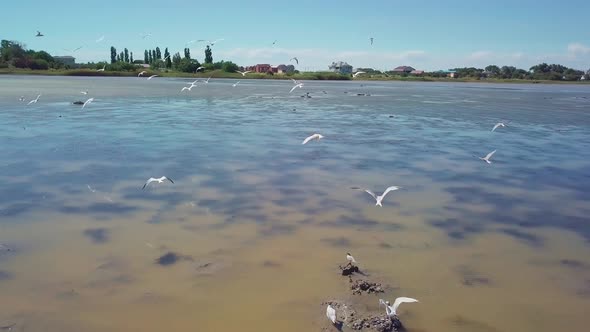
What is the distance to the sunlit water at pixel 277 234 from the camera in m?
5.44

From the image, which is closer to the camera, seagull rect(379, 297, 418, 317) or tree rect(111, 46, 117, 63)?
seagull rect(379, 297, 418, 317)

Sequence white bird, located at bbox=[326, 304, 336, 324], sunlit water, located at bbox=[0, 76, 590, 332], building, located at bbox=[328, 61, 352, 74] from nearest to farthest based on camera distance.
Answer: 1. white bird, located at bbox=[326, 304, 336, 324]
2. sunlit water, located at bbox=[0, 76, 590, 332]
3. building, located at bbox=[328, 61, 352, 74]

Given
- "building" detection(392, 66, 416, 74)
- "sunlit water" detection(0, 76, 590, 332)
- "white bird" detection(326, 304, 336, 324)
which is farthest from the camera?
"building" detection(392, 66, 416, 74)

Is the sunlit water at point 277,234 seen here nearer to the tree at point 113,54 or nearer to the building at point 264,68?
the building at point 264,68

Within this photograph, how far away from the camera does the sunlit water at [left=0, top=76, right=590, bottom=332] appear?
5.44 m

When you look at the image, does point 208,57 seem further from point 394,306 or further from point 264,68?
point 394,306

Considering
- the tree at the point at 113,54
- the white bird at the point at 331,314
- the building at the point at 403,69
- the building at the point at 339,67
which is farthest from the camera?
the building at the point at 403,69

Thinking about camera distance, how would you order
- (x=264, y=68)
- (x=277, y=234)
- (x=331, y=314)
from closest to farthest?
(x=331, y=314) → (x=277, y=234) → (x=264, y=68)

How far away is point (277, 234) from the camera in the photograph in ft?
24.9

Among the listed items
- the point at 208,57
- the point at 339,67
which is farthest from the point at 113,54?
the point at 339,67

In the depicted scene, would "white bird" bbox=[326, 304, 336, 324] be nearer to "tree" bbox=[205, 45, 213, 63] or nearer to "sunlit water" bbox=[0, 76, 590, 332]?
"sunlit water" bbox=[0, 76, 590, 332]

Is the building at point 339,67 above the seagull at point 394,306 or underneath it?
above

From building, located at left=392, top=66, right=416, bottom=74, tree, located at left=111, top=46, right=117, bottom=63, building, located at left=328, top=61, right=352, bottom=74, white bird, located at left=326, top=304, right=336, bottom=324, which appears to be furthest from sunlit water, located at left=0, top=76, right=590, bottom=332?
building, located at left=392, top=66, right=416, bottom=74

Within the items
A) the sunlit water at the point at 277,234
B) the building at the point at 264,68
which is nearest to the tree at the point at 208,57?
the building at the point at 264,68
